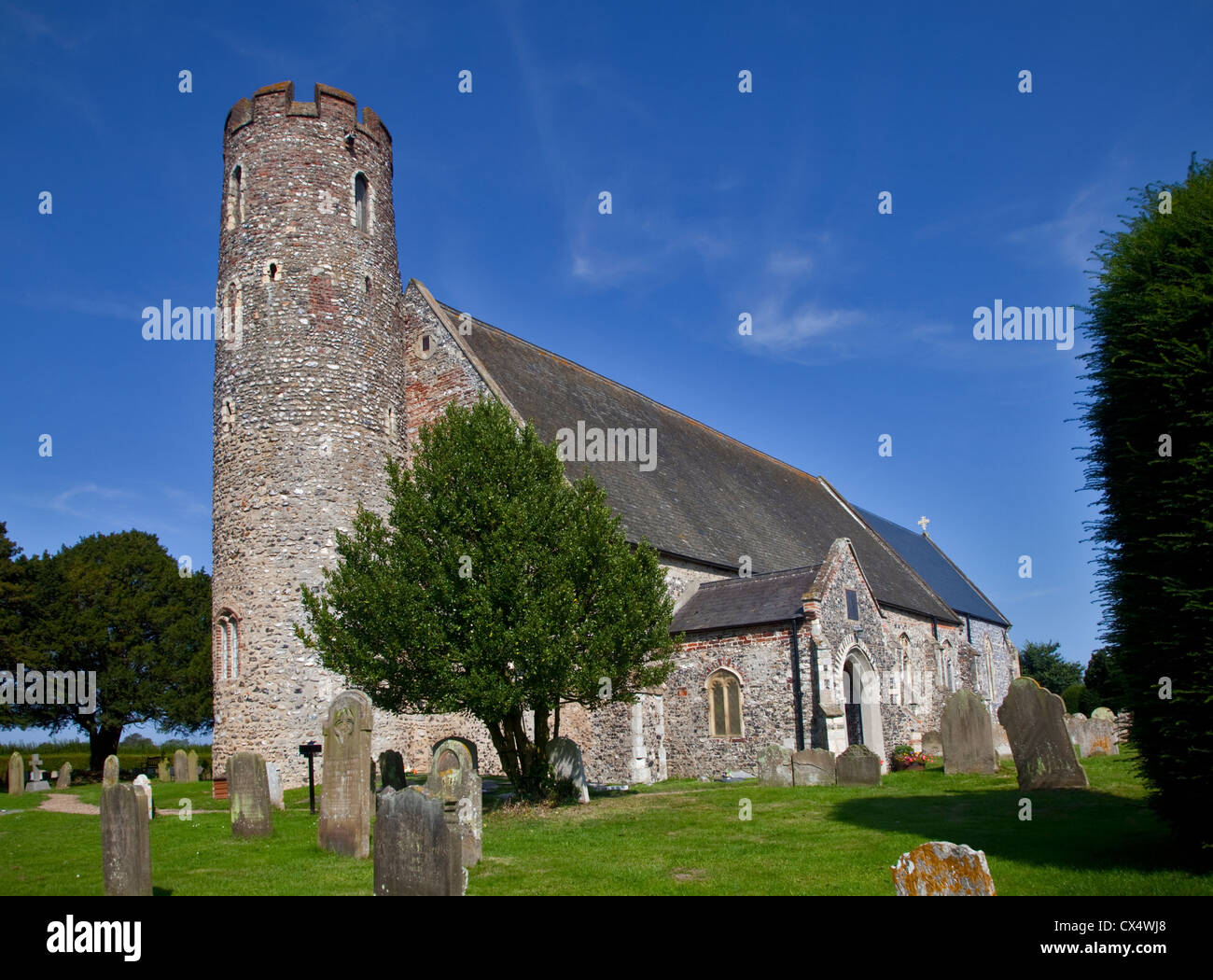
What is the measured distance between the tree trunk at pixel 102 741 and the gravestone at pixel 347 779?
30.5 metres

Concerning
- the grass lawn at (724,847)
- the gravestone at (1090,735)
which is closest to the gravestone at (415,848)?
the grass lawn at (724,847)

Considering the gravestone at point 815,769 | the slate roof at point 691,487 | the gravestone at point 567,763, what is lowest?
the gravestone at point 815,769

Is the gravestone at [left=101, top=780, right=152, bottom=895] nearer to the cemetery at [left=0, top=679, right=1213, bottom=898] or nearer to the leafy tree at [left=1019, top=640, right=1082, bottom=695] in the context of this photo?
the cemetery at [left=0, top=679, right=1213, bottom=898]

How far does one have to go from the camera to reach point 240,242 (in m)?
23.2

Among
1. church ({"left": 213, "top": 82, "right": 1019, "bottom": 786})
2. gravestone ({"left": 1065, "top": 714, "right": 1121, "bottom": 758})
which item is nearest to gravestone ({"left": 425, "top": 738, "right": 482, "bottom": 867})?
church ({"left": 213, "top": 82, "right": 1019, "bottom": 786})

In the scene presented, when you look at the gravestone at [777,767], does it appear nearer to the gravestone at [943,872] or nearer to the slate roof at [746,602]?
the slate roof at [746,602]

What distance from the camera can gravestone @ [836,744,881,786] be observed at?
1780 centimetres

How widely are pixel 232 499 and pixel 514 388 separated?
7780mm

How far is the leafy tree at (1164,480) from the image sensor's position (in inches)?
332

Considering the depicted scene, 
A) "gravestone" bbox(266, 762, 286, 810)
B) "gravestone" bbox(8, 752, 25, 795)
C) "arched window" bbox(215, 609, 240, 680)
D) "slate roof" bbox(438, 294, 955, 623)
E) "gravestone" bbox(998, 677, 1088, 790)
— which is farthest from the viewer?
"gravestone" bbox(8, 752, 25, 795)

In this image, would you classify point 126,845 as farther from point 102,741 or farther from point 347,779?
point 102,741

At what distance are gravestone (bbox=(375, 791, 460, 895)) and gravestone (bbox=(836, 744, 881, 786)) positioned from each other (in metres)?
11.7
